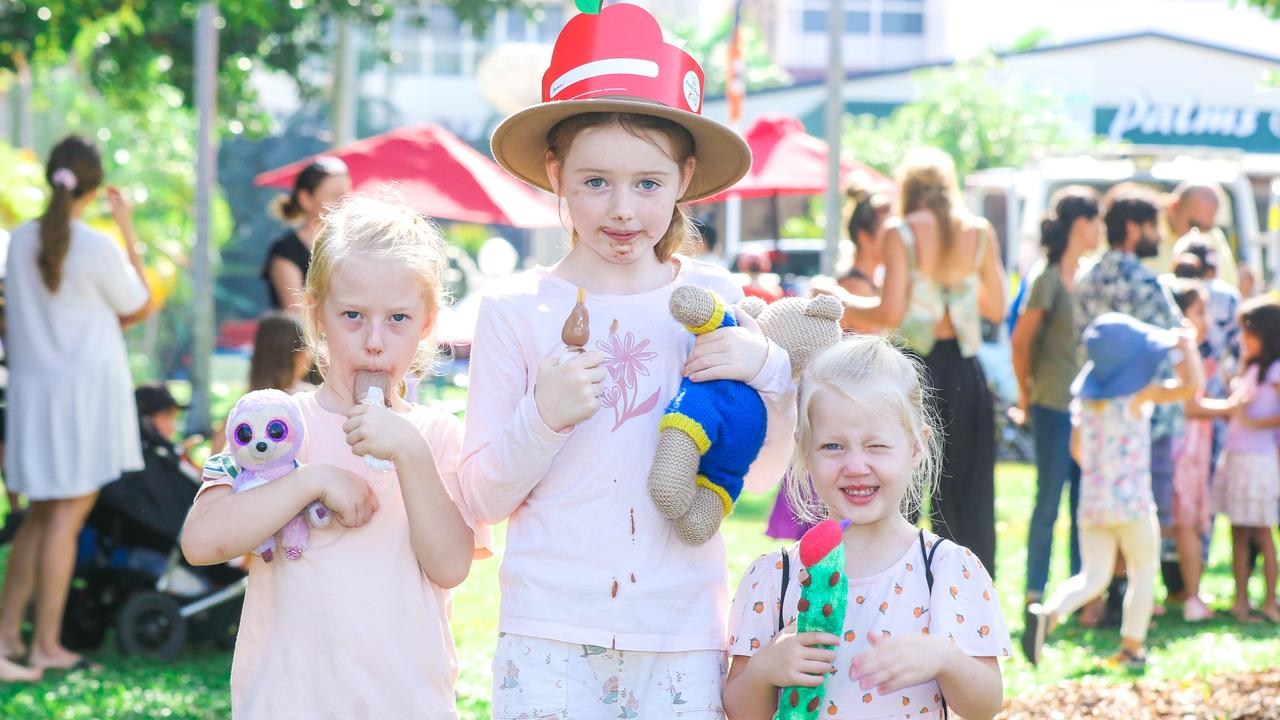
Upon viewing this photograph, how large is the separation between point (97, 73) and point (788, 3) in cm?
4887

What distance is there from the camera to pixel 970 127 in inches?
971

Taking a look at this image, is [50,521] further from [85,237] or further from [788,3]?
[788,3]

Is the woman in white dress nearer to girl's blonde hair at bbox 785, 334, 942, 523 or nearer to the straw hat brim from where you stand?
the straw hat brim

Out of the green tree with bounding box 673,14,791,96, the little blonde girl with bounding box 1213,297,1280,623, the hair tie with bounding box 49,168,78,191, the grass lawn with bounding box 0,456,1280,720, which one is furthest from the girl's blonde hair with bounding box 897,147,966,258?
the green tree with bounding box 673,14,791,96

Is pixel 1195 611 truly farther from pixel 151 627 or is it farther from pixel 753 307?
pixel 753 307

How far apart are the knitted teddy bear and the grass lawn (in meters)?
2.73

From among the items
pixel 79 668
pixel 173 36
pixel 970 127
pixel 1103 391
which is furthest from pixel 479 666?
pixel 970 127

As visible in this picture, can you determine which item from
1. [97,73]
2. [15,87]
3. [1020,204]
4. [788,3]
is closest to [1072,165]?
[1020,204]

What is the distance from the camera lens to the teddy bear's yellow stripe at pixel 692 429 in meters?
2.33

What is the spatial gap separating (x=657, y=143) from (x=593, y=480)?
23.0 inches

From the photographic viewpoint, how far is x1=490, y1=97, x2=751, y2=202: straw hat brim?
2.44 metres

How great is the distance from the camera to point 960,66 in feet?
88.3

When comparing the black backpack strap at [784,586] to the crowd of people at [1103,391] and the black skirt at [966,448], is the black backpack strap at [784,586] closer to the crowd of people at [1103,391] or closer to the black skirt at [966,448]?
the crowd of people at [1103,391]

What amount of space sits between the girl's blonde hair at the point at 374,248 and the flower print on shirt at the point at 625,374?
34 centimetres
